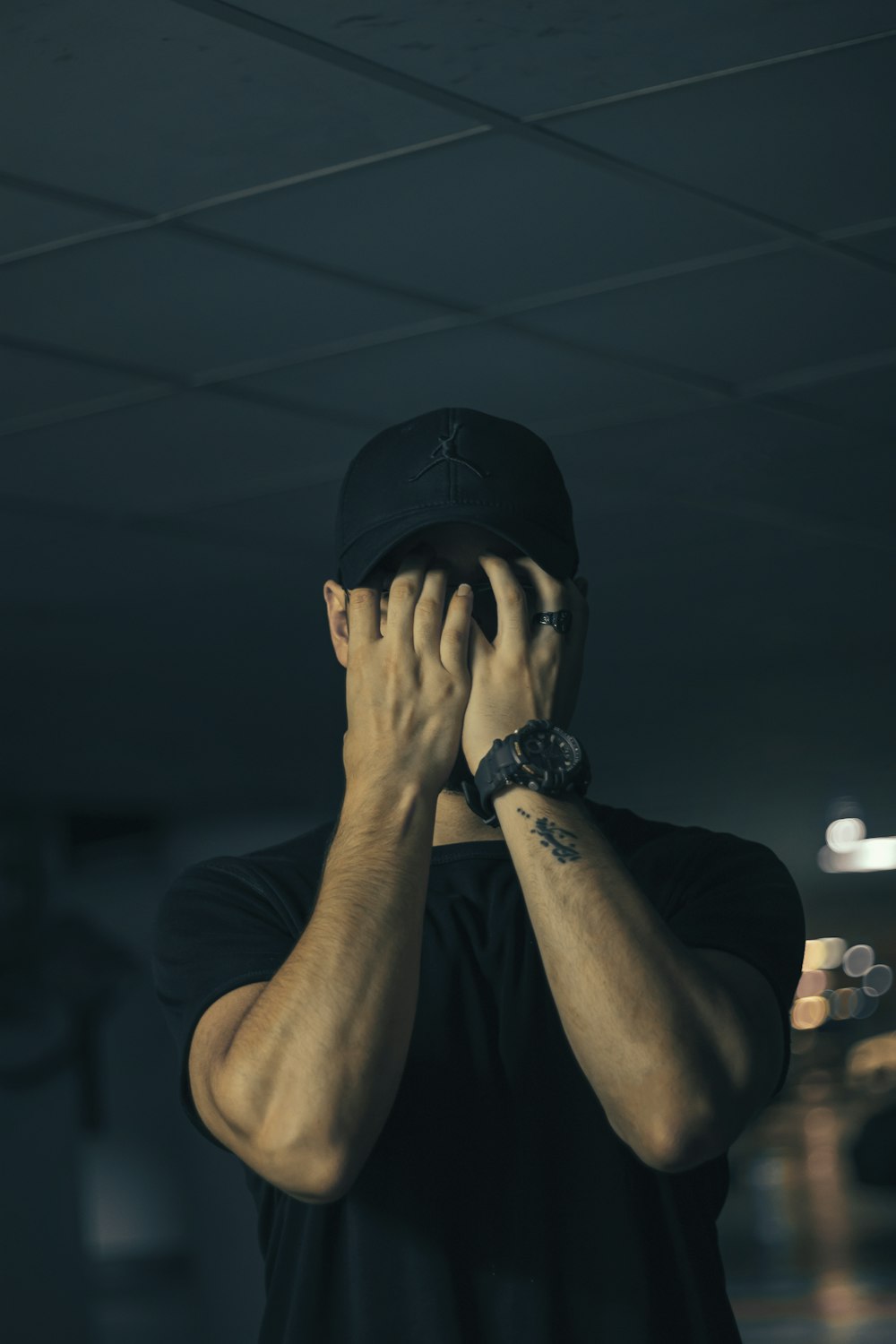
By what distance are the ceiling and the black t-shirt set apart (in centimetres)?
164

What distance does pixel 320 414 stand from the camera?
427 cm

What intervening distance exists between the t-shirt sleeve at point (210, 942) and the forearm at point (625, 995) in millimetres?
237

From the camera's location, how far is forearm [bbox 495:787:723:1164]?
1205 mm

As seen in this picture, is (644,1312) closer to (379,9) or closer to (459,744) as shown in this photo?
(459,744)

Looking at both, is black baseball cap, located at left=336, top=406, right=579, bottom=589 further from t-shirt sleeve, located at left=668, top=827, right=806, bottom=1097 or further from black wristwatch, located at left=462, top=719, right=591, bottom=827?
t-shirt sleeve, located at left=668, top=827, right=806, bottom=1097

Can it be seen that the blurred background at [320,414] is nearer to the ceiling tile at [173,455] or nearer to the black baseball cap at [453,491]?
the ceiling tile at [173,455]

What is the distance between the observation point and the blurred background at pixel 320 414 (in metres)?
2.74

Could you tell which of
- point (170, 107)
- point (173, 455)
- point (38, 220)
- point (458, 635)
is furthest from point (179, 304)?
point (458, 635)

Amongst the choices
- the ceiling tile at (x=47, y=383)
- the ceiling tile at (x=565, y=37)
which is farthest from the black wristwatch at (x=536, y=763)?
the ceiling tile at (x=47, y=383)

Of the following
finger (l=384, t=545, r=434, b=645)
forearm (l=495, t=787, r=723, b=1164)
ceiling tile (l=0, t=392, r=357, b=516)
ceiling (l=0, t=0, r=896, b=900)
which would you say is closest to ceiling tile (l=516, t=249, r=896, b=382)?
ceiling (l=0, t=0, r=896, b=900)

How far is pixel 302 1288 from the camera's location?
1.25 m

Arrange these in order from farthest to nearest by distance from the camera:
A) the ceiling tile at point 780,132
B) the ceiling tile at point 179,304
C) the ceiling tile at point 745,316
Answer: the ceiling tile at point 745,316
the ceiling tile at point 179,304
the ceiling tile at point 780,132

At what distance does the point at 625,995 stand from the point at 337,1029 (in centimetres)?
22

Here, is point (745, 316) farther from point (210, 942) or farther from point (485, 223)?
point (210, 942)
